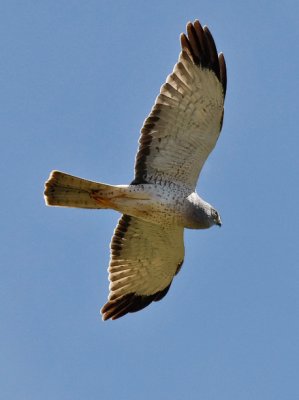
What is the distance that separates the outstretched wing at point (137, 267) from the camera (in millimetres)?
15617

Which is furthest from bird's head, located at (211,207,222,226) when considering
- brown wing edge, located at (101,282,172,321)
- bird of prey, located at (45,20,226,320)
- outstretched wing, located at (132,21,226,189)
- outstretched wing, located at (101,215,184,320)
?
brown wing edge, located at (101,282,172,321)

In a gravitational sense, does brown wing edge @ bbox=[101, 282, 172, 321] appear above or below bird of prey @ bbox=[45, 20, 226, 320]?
below

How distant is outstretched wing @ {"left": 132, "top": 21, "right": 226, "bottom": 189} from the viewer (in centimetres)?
1426

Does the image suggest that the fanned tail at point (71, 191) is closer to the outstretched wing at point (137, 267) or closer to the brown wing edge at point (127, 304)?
the outstretched wing at point (137, 267)

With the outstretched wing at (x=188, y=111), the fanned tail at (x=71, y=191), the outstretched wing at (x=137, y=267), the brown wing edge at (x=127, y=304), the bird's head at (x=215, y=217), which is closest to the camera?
the outstretched wing at (x=188, y=111)

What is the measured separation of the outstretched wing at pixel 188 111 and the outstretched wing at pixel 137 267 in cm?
124

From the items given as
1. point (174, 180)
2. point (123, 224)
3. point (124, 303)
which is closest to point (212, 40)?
point (174, 180)

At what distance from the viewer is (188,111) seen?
47.1ft

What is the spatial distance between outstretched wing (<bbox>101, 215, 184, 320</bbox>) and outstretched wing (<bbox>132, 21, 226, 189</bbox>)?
124 centimetres

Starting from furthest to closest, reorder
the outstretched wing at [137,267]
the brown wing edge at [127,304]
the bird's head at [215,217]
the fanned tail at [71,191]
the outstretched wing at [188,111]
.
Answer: the brown wing edge at [127,304]
the outstretched wing at [137,267]
the bird's head at [215,217]
the fanned tail at [71,191]
the outstretched wing at [188,111]

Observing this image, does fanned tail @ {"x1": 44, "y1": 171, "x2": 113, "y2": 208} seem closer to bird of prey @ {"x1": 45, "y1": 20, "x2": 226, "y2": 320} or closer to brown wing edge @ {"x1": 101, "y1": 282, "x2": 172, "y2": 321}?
bird of prey @ {"x1": 45, "y1": 20, "x2": 226, "y2": 320}

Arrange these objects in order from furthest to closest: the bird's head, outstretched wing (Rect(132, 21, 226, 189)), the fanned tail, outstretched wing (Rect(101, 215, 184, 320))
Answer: outstretched wing (Rect(101, 215, 184, 320)) < the bird's head < the fanned tail < outstretched wing (Rect(132, 21, 226, 189))

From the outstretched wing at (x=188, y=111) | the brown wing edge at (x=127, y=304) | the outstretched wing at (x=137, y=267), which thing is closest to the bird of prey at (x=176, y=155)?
the outstretched wing at (x=188, y=111)

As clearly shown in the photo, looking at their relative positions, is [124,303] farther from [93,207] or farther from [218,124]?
[218,124]
